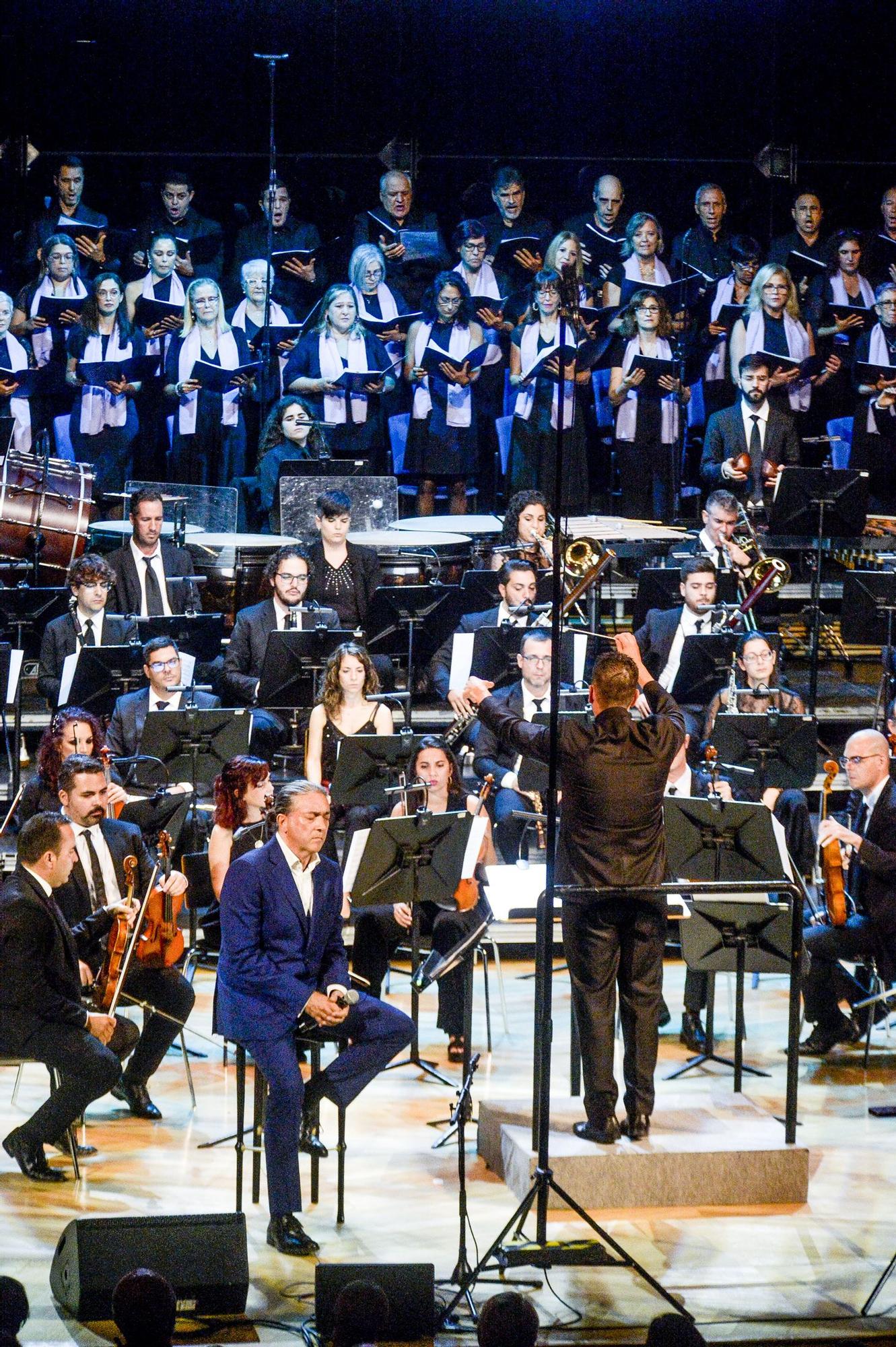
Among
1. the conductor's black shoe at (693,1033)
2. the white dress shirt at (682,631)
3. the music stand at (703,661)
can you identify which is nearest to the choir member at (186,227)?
the white dress shirt at (682,631)

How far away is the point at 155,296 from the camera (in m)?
11.0

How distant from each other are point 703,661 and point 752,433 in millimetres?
2895

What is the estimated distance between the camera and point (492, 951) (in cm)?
716

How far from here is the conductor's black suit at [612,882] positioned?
15.3 ft

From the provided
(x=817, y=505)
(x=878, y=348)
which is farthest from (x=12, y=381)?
(x=878, y=348)

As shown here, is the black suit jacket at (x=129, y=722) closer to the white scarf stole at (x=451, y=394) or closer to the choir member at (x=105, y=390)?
the choir member at (x=105, y=390)

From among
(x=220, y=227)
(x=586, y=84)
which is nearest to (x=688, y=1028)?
(x=220, y=227)

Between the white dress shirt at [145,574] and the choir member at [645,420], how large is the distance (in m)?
3.73

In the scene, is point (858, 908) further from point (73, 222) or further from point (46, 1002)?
Result: point (73, 222)

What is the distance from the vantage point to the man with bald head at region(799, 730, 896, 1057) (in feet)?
19.5

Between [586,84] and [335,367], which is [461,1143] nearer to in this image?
[335,367]

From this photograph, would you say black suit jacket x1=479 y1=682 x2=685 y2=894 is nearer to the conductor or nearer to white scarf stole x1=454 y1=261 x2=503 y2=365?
the conductor

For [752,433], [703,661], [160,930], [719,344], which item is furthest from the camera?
[719,344]

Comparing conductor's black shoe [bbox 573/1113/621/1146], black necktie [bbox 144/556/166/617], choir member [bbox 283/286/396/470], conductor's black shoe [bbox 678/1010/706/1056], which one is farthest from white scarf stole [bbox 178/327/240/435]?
conductor's black shoe [bbox 573/1113/621/1146]
